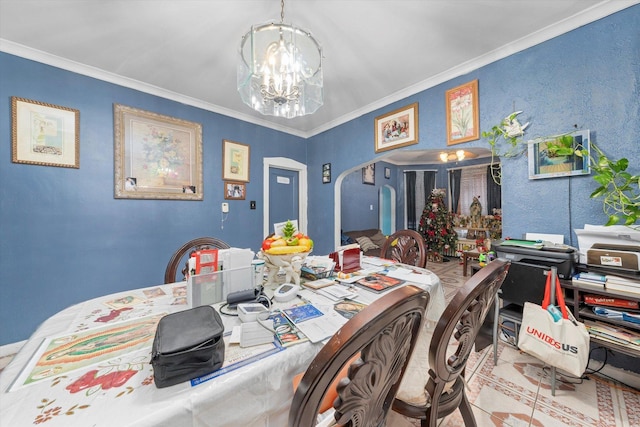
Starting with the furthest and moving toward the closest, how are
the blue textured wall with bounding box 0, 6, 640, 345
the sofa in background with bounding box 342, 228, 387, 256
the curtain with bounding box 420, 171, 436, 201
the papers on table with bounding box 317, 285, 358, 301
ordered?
1. the curtain with bounding box 420, 171, 436, 201
2. the sofa in background with bounding box 342, 228, 387, 256
3. the blue textured wall with bounding box 0, 6, 640, 345
4. the papers on table with bounding box 317, 285, 358, 301

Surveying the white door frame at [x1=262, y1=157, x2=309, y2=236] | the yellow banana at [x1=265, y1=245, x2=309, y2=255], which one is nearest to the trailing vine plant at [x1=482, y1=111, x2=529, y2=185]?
the yellow banana at [x1=265, y1=245, x2=309, y2=255]

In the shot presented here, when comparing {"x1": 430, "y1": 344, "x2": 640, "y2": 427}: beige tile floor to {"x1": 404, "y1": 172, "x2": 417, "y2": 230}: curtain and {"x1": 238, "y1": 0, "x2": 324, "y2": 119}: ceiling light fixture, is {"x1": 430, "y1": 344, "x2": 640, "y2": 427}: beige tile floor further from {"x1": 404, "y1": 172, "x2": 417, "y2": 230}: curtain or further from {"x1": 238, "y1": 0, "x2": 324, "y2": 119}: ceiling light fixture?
{"x1": 404, "y1": 172, "x2": 417, "y2": 230}: curtain

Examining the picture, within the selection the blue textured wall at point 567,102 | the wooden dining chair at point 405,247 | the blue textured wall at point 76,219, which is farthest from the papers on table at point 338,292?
the blue textured wall at point 76,219

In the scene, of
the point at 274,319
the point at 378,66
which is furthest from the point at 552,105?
the point at 274,319

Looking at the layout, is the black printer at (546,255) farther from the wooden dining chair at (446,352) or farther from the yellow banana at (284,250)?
the yellow banana at (284,250)

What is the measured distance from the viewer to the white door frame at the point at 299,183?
3.70 m

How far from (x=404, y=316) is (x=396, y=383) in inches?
12.7

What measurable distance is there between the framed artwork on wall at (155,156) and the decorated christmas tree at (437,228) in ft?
16.4

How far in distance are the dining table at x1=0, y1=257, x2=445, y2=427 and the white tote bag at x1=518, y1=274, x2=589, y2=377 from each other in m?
1.56

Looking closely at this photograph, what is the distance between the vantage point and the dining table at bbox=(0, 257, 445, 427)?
509 millimetres

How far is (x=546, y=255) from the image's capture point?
1.62 meters

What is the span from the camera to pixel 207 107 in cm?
311

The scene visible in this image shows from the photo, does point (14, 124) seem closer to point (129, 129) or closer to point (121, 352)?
point (129, 129)

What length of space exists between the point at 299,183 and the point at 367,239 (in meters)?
2.19
